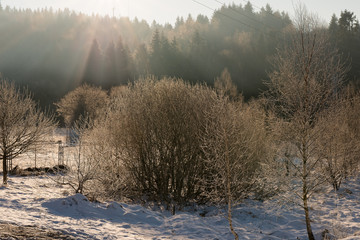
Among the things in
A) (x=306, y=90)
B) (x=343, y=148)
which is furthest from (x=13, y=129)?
(x=343, y=148)

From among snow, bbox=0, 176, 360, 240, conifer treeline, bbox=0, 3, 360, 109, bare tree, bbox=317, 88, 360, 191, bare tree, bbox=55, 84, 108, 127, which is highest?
conifer treeline, bbox=0, 3, 360, 109

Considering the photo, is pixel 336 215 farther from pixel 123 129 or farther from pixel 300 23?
pixel 123 129

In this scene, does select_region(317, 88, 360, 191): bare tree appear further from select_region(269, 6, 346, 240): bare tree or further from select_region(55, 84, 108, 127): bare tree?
select_region(55, 84, 108, 127): bare tree

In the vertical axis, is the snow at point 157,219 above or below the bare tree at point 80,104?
below

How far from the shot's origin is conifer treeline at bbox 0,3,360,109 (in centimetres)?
→ 4853

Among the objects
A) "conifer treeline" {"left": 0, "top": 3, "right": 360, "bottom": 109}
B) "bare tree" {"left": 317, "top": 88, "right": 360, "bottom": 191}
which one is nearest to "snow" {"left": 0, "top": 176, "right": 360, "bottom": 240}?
"bare tree" {"left": 317, "top": 88, "right": 360, "bottom": 191}

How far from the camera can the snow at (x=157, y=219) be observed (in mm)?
7975

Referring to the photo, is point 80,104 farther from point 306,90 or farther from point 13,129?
point 306,90

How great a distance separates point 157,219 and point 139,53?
154 feet

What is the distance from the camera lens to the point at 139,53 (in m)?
54.3

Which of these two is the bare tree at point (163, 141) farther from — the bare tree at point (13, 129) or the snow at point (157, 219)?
the bare tree at point (13, 129)

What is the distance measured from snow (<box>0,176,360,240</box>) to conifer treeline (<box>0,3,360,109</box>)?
25.5 metres

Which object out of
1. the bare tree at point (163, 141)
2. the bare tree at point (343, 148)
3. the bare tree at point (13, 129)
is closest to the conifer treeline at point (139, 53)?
the bare tree at point (343, 148)

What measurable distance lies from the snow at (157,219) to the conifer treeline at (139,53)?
83.7ft
